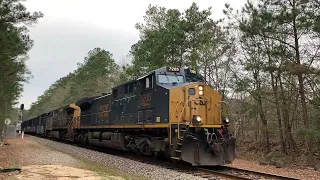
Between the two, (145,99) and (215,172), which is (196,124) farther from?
(145,99)

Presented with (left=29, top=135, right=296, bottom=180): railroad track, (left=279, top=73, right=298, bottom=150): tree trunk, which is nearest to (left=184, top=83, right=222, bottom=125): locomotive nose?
(left=29, top=135, right=296, bottom=180): railroad track

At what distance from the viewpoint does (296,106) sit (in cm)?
1828

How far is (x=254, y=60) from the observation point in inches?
734

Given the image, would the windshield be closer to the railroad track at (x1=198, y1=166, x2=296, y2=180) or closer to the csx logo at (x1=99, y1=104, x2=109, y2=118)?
the railroad track at (x1=198, y1=166, x2=296, y2=180)

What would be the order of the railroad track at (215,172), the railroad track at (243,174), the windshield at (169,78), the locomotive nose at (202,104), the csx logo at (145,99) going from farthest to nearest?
the csx logo at (145,99) → the windshield at (169,78) → the locomotive nose at (202,104) → the railroad track at (215,172) → the railroad track at (243,174)

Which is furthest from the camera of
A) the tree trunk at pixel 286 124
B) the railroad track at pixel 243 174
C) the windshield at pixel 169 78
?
the tree trunk at pixel 286 124

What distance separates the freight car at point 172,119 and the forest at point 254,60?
4.77ft

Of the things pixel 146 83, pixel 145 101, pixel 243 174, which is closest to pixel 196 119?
pixel 243 174

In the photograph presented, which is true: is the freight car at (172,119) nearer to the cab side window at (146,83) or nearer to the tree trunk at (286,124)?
the cab side window at (146,83)

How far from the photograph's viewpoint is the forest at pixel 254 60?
14.3 meters

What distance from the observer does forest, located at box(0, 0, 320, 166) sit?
14289 millimetres

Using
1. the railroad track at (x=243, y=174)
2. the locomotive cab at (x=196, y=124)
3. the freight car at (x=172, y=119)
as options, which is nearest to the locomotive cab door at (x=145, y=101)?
the freight car at (x=172, y=119)

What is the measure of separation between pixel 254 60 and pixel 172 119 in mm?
9407

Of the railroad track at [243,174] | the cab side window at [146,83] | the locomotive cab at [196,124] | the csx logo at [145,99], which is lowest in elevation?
the railroad track at [243,174]
